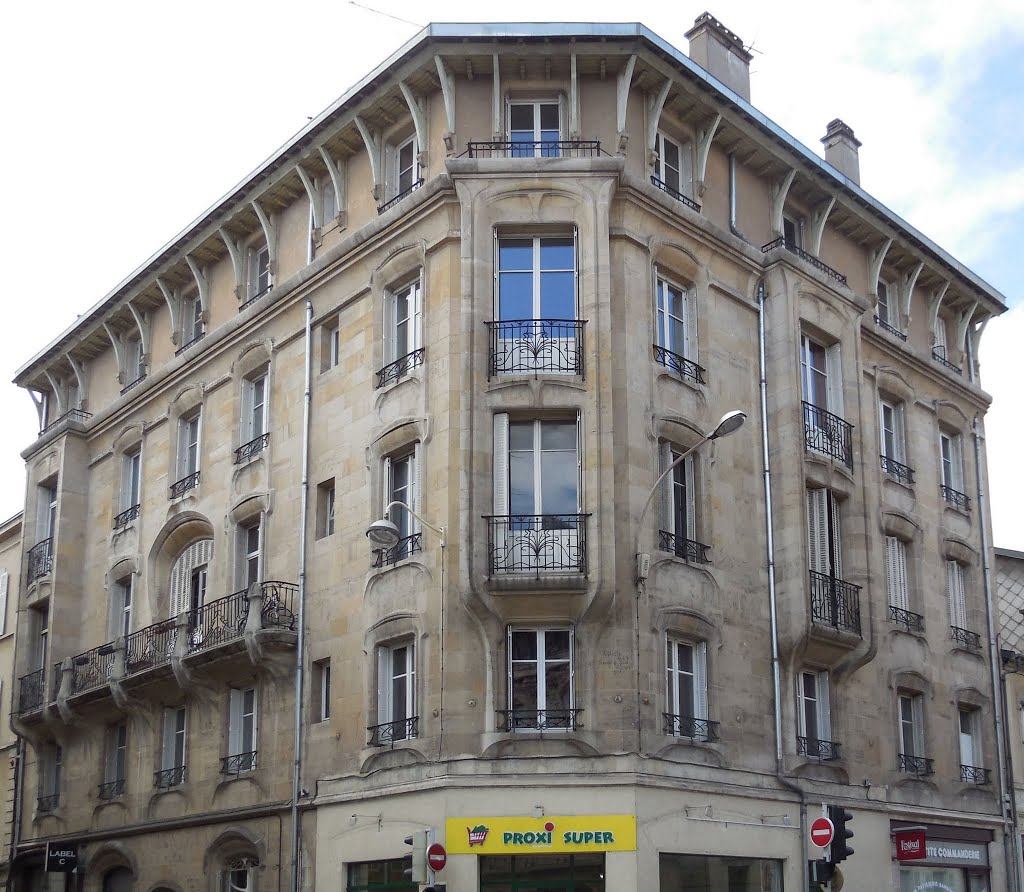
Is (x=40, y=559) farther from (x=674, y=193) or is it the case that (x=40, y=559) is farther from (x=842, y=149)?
(x=842, y=149)

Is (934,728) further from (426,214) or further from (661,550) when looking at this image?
(426,214)

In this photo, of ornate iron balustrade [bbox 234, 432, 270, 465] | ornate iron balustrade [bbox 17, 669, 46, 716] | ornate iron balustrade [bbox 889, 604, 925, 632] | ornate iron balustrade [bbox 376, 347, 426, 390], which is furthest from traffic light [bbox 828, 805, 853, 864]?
ornate iron balustrade [bbox 17, 669, 46, 716]

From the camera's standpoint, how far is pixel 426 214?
82.1 ft

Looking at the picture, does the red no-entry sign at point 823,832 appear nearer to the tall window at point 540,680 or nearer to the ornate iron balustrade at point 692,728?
the ornate iron balustrade at point 692,728

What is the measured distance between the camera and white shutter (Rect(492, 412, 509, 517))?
2288 centimetres

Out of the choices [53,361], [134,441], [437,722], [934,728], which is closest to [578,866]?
[437,722]

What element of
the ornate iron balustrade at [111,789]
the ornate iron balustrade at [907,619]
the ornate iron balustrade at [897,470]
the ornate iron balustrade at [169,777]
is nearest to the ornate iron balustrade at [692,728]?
the ornate iron balustrade at [907,619]

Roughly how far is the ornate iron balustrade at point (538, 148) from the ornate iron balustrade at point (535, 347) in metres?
3.27

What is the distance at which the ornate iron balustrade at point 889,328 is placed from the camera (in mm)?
30711

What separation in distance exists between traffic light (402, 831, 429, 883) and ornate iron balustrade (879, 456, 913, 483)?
43.3 feet

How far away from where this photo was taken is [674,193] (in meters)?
26.2

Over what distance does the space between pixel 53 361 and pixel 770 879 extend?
22474mm

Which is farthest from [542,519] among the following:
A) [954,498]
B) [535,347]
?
[954,498]

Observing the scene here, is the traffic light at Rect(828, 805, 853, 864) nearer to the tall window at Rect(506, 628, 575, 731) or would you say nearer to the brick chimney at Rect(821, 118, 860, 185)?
the tall window at Rect(506, 628, 575, 731)
